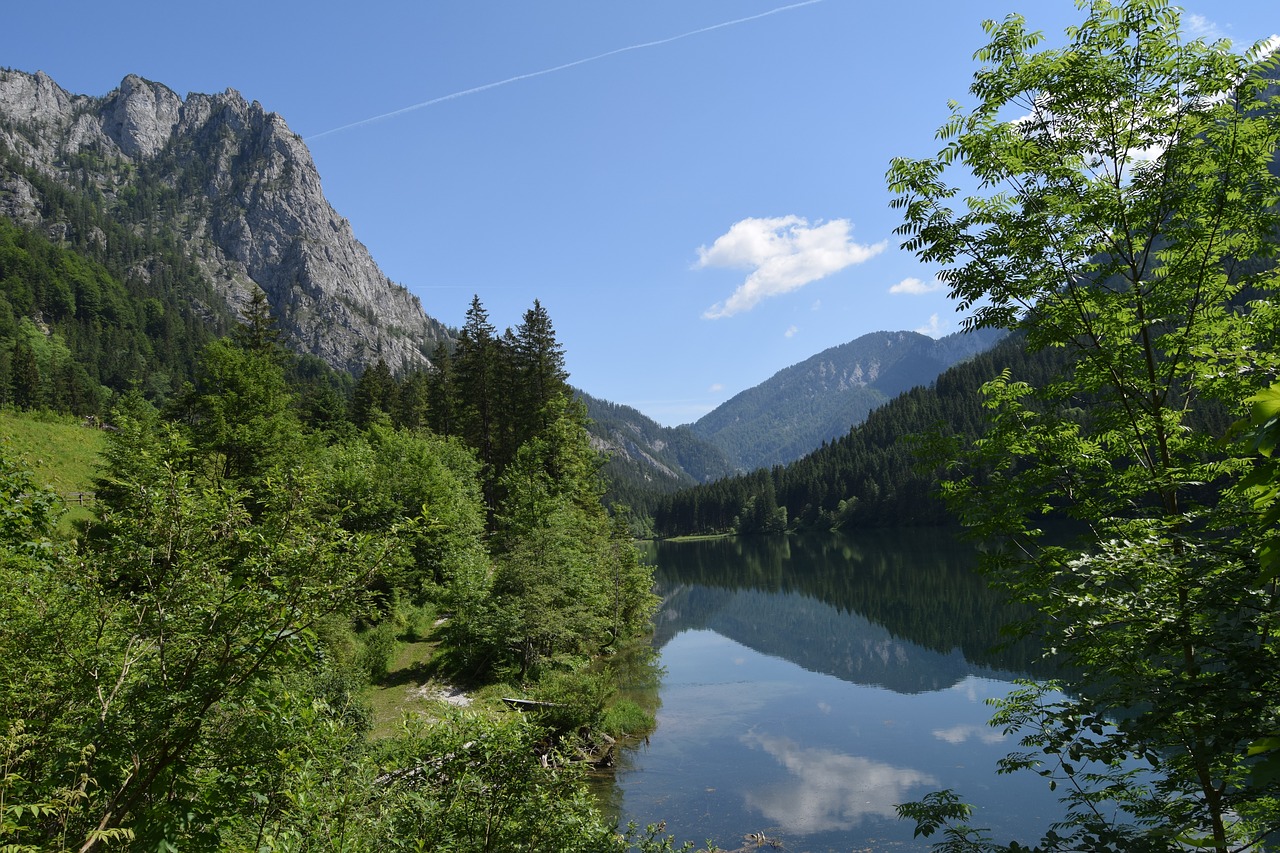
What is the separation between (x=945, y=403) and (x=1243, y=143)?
137094 mm

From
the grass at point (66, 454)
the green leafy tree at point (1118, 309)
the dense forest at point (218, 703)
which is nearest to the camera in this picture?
the dense forest at point (218, 703)

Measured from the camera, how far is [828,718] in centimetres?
2673

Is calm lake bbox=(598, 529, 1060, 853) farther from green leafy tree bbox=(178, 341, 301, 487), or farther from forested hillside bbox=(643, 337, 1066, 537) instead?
forested hillside bbox=(643, 337, 1066, 537)

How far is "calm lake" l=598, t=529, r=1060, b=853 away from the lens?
17875mm

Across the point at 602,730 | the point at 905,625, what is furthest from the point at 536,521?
the point at 905,625

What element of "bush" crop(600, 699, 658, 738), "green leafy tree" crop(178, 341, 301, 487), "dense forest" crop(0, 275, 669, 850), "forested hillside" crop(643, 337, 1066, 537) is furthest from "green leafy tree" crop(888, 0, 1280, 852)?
"forested hillside" crop(643, 337, 1066, 537)

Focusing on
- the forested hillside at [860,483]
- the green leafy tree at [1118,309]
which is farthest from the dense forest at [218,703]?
the forested hillside at [860,483]

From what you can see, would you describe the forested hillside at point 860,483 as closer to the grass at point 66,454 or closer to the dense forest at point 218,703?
the grass at point 66,454

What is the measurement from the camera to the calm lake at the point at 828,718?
58.6ft

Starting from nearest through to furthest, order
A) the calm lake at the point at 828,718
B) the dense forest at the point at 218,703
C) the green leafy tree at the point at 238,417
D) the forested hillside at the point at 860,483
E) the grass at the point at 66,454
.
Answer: the dense forest at the point at 218,703, the calm lake at the point at 828,718, the green leafy tree at the point at 238,417, the grass at the point at 66,454, the forested hillside at the point at 860,483

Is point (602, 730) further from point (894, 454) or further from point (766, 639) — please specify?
point (894, 454)

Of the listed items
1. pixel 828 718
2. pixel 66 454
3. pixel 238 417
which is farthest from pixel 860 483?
pixel 66 454

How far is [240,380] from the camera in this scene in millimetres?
28375

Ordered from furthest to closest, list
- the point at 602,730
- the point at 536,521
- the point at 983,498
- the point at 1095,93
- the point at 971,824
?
the point at 536,521, the point at 602,730, the point at 971,824, the point at 983,498, the point at 1095,93
